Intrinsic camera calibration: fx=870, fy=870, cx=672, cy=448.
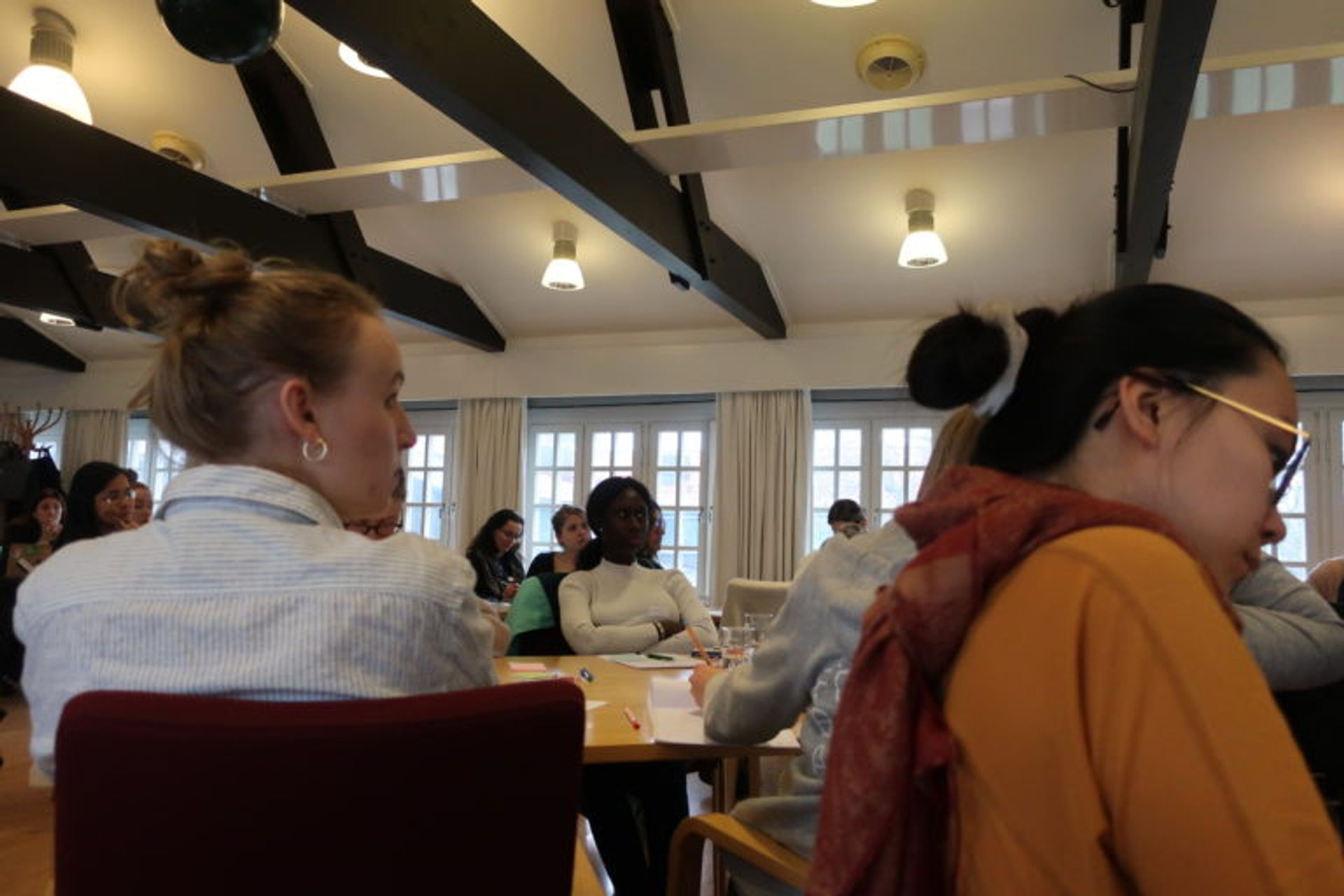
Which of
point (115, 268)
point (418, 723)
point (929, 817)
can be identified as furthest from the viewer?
point (115, 268)

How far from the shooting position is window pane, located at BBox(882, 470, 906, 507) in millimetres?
6098

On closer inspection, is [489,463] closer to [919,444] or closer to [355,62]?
[919,444]

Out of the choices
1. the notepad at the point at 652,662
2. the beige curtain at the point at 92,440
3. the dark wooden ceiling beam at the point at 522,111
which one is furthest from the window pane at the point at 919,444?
the beige curtain at the point at 92,440

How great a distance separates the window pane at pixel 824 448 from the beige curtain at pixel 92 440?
5.96 meters

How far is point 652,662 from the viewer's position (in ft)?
8.53

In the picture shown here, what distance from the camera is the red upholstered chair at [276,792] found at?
0.71 metres

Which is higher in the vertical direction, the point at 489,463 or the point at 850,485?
the point at 489,463

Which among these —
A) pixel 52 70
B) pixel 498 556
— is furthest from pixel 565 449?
pixel 52 70

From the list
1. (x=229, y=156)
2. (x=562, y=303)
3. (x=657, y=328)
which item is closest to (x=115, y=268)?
(x=229, y=156)

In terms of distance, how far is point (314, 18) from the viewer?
2180 mm

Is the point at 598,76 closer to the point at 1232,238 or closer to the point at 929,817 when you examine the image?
the point at 1232,238

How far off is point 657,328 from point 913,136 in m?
3.33

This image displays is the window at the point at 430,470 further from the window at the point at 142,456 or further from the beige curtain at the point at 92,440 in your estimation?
the beige curtain at the point at 92,440

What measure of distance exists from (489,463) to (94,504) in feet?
8.77
